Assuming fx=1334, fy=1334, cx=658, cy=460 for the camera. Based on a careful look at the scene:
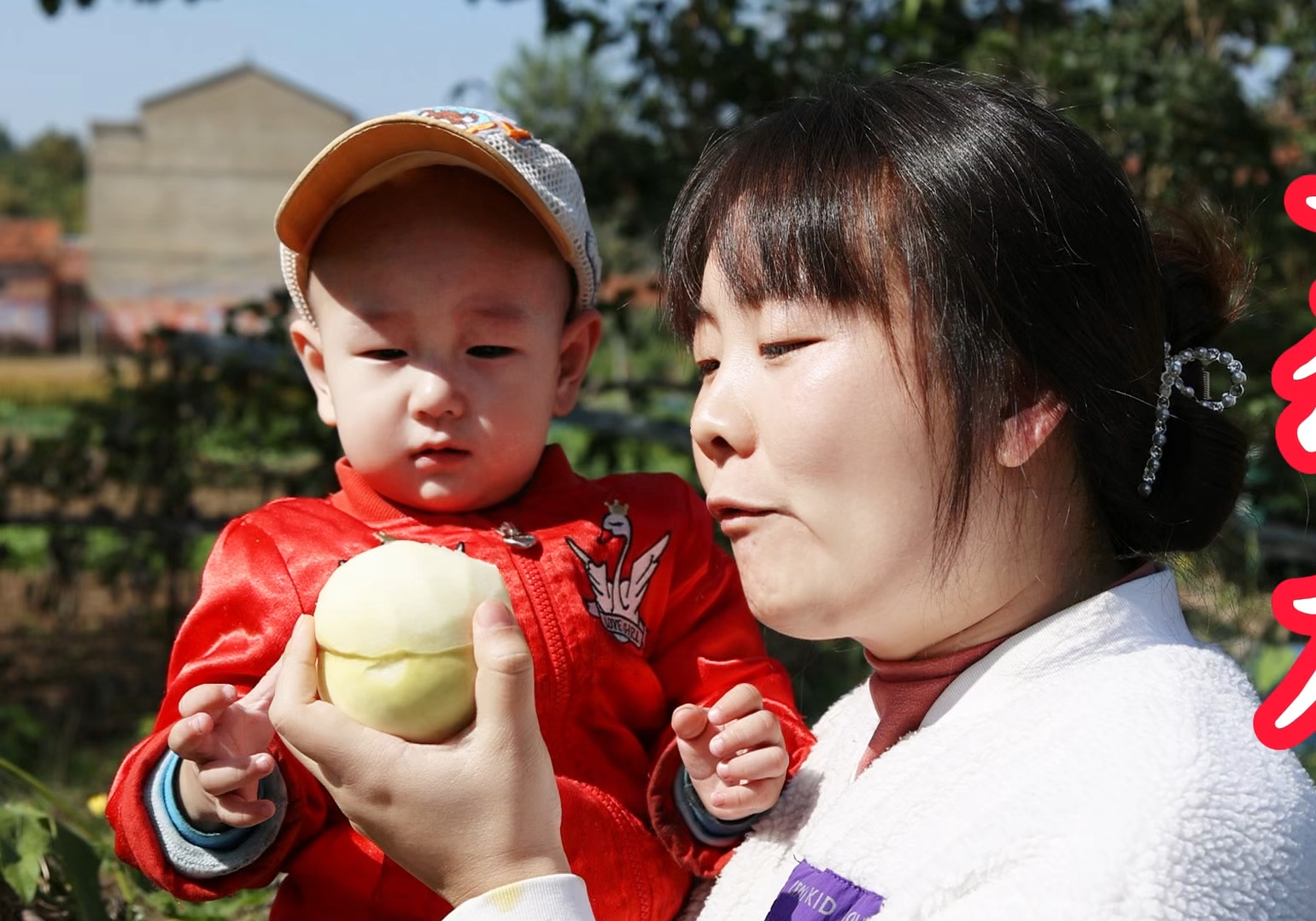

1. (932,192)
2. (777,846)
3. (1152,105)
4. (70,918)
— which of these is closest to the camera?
(932,192)

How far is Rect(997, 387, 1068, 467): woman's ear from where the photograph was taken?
1.25 metres

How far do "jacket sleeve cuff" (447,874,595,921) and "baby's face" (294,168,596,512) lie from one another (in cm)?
65

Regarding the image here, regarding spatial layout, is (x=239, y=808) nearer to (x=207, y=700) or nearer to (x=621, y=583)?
(x=207, y=700)

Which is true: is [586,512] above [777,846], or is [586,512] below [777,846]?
above

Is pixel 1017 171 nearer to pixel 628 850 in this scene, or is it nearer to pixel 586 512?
pixel 586 512

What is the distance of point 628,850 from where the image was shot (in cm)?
160

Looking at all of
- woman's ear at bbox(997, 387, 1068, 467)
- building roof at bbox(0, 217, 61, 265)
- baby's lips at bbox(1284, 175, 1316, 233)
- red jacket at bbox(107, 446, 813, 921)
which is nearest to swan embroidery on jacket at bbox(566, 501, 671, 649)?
red jacket at bbox(107, 446, 813, 921)

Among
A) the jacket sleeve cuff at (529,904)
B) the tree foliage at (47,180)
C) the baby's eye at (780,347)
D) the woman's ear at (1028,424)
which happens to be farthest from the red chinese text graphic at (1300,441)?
the tree foliage at (47,180)

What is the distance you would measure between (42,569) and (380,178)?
695cm

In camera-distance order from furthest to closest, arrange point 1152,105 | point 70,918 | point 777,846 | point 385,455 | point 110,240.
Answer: point 110,240 → point 1152,105 → point 70,918 → point 385,455 → point 777,846

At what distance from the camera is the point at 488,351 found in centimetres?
173

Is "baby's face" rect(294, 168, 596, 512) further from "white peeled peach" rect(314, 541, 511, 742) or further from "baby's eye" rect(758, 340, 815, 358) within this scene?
"baby's eye" rect(758, 340, 815, 358)

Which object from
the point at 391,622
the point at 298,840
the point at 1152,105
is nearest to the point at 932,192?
the point at 391,622

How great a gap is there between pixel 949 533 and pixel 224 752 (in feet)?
2.50
